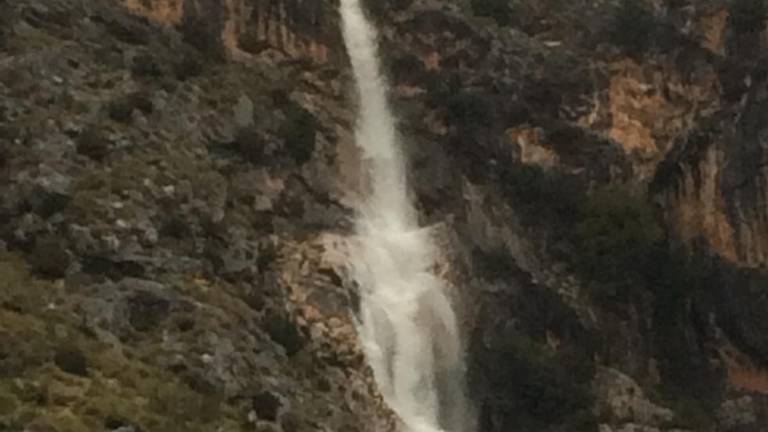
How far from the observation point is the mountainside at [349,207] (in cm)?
3512

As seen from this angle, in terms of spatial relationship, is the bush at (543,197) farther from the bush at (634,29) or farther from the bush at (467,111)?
the bush at (634,29)

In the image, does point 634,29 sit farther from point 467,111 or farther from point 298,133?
point 298,133

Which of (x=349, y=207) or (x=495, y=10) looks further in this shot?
(x=495, y=10)

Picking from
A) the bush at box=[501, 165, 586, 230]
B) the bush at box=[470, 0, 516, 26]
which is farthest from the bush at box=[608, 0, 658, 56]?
the bush at box=[501, 165, 586, 230]

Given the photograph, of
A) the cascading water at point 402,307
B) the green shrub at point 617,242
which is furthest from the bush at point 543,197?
the cascading water at point 402,307

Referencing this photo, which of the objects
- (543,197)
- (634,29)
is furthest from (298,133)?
(634,29)

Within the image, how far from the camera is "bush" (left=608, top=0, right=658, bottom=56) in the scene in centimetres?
5688

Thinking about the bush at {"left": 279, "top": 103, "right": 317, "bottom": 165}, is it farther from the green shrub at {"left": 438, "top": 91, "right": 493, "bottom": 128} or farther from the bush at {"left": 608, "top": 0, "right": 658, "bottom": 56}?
the bush at {"left": 608, "top": 0, "right": 658, "bottom": 56}

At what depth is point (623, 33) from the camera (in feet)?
188

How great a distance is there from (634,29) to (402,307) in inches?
760

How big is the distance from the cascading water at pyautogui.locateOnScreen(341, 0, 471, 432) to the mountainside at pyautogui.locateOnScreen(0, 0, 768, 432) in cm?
78

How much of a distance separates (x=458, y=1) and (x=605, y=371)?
2018 cm

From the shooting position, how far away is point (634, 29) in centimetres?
5703

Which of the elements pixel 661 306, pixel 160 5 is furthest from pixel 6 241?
pixel 661 306
